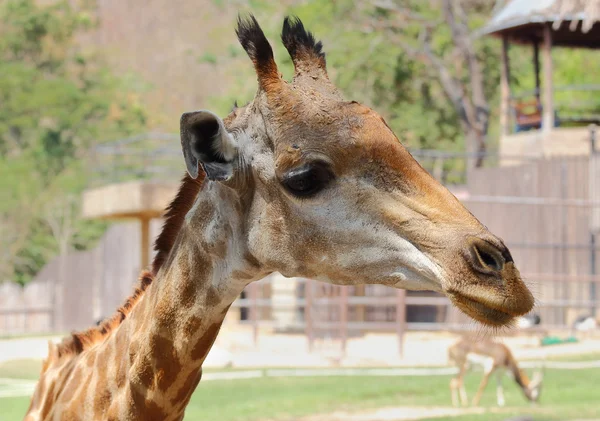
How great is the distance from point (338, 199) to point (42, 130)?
45962 mm

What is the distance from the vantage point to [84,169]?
44688mm

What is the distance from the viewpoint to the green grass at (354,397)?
39.9ft

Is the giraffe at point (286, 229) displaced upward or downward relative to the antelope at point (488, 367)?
upward

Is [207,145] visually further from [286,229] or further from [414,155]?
[414,155]

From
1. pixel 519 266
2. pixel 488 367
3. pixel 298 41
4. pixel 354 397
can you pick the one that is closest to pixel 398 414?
pixel 354 397

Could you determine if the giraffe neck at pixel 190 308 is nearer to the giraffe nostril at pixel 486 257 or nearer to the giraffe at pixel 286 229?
the giraffe at pixel 286 229

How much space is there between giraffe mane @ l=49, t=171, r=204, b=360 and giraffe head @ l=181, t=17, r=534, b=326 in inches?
11.1

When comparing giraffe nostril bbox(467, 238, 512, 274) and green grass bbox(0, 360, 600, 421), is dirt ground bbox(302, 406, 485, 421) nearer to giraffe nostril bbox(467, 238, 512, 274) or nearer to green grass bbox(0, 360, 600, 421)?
green grass bbox(0, 360, 600, 421)

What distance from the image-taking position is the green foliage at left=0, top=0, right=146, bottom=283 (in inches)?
1721

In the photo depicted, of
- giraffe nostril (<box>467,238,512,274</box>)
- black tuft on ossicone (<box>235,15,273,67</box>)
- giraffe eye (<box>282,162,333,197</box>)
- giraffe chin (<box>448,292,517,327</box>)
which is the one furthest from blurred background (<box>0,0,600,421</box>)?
giraffe eye (<box>282,162,333,197</box>)

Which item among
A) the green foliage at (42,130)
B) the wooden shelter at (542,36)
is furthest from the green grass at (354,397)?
the green foliage at (42,130)

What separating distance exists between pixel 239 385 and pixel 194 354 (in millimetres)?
11556

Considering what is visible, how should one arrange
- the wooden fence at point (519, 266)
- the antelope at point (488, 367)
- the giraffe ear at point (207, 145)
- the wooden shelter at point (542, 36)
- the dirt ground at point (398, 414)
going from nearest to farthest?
1. the giraffe ear at point (207, 145)
2. the dirt ground at point (398, 414)
3. the antelope at point (488, 367)
4. the wooden fence at point (519, 266)
5. the wooden shelter at point (542, 36)

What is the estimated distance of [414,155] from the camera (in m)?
24.8
